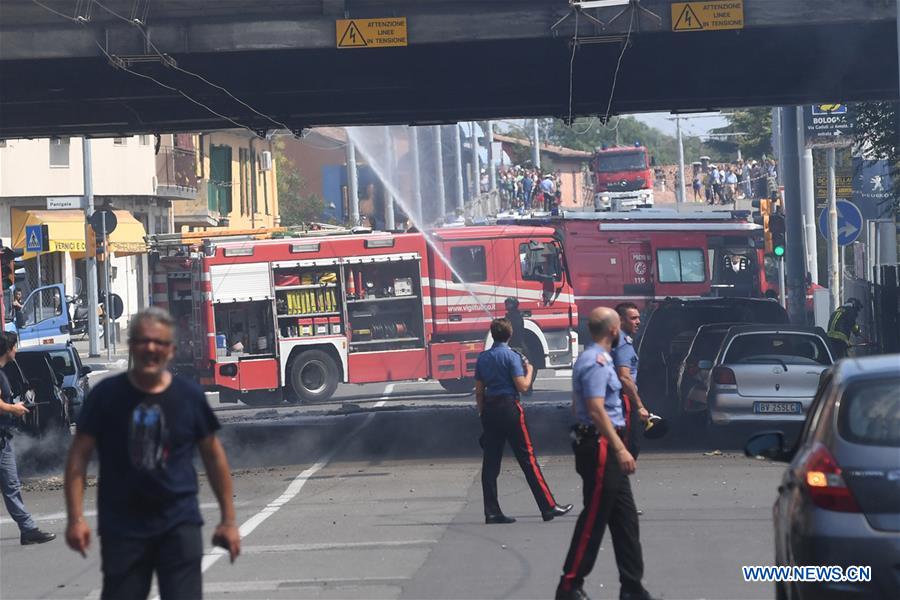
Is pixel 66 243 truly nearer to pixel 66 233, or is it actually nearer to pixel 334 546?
pixel 66 233

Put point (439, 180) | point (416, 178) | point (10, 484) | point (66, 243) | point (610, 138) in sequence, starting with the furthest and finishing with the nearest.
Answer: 1. point (610, 138)
2. point (66, 243)
3. point (439, 180)
4. point (416, 178)
5. point (10, 484)

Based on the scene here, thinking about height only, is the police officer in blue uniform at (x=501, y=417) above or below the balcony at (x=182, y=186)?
below

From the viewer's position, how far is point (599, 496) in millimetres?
7520

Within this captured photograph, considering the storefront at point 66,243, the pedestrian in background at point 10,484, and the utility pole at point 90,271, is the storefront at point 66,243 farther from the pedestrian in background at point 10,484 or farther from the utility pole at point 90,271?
the pedestrian in background at point 10,484

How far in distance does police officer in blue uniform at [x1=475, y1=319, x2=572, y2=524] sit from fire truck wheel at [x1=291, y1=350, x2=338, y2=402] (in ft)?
42.5

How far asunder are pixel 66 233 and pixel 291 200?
90.0 feet

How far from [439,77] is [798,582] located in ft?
46.3

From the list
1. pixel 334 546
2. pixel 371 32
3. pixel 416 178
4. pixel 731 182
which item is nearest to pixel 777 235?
pixel 416 178

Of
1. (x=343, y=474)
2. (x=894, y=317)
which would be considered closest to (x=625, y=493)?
(x=343, y=474)

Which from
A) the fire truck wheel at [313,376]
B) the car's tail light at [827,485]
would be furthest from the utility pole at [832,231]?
the car's tail light at [827,485]

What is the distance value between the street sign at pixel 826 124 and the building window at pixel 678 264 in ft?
19.1

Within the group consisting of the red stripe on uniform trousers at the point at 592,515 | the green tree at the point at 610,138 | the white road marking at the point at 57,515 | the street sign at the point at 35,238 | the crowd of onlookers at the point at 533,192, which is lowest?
the white road marking at the point at 57,515

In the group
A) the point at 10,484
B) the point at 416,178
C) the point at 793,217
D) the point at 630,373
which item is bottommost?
the point at 10,484

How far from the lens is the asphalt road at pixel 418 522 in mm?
8680
